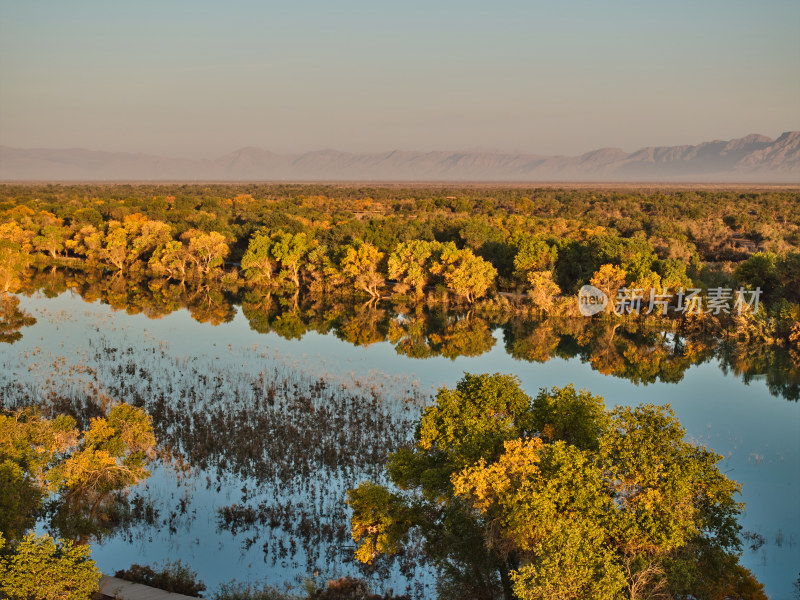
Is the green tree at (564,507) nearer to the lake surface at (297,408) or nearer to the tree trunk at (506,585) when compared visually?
the tree trunk at (506,585)

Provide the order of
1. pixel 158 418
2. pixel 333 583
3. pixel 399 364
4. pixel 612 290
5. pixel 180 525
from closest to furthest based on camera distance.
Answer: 1. pixel 333 583
2. pixel 180 525
3. pixel 158 418
4. pixel 399 364
5. pixel 612 290

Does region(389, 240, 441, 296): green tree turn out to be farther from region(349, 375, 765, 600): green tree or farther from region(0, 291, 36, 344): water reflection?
region(349, 375, 765, 600): green tree

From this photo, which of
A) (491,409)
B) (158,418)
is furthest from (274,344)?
(491,409)

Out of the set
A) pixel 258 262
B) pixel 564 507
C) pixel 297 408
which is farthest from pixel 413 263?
pixel 564 507

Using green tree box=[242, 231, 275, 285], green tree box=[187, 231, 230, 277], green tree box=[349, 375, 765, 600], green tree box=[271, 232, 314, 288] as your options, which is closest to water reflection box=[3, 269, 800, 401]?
green tree box=[242, 231, 275, 285]

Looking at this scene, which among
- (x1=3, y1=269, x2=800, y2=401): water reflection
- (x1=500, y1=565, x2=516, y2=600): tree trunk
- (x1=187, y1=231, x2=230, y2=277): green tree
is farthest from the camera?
(x1=187, y1=231, x2=230, y2=277): green tree

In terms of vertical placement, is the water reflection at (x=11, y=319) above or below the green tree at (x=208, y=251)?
below

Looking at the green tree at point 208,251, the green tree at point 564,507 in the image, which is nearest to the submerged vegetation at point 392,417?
the green tree at point 564,507

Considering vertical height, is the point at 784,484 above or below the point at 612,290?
below

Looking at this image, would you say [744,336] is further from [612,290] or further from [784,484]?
[784,484]
